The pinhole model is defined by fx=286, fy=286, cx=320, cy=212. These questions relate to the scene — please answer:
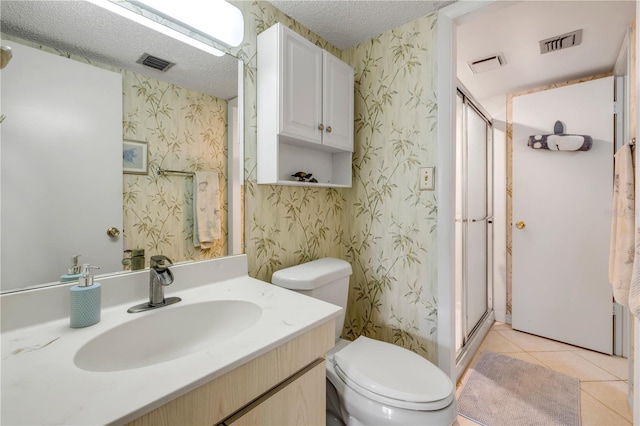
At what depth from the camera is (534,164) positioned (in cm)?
236

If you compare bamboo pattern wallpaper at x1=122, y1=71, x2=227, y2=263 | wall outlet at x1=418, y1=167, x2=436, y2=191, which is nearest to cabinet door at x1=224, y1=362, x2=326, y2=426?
bamboo pattern wallpaper at x1=122, y1=71, x2=227, y2=263

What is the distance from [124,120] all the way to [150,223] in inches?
13.7

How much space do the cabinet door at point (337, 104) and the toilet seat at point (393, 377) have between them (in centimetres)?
100

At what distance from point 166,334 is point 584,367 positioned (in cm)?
258

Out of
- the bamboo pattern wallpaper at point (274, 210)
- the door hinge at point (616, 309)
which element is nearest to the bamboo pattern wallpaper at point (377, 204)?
the bamboo pattern wallpaper at point (274, 210)

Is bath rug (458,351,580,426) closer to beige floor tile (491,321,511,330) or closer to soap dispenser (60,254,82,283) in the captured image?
beige floor tile (491,321,511,330)

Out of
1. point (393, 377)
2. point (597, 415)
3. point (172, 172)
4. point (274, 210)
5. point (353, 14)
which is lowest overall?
point (597, 415)

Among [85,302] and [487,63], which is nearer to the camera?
[85,302]

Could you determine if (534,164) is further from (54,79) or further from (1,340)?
(1,340)

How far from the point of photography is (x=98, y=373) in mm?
561

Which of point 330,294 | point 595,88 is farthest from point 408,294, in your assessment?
point 595,88

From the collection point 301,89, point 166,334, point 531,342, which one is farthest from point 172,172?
point 531,342

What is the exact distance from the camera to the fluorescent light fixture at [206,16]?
1.00 meters

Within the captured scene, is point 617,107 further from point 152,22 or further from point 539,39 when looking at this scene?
point 152,22
